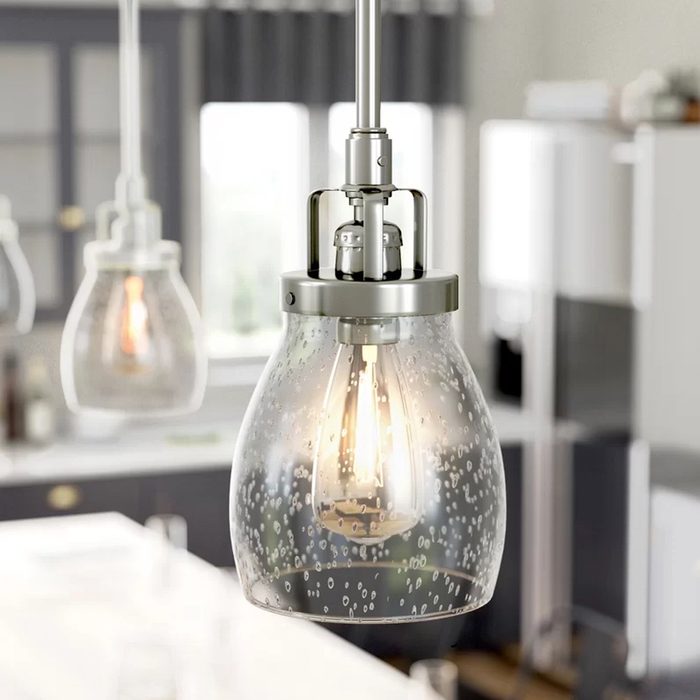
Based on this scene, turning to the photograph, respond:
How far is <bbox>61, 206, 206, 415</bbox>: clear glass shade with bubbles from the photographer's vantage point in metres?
1.74

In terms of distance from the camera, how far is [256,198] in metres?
4.93

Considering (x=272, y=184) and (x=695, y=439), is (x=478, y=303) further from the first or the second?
(x=695, y=439)

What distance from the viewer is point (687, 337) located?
12.6ft

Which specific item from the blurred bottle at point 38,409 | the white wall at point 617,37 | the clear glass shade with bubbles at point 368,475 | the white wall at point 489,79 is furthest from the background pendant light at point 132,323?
the white wall at point 489,79

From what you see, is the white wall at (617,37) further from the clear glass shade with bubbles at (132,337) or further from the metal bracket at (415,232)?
the metal bracket at (415,232)

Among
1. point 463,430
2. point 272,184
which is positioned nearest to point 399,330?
point 463,430

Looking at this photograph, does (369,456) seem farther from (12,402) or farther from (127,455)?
(12,402)

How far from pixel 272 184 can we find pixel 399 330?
13.8 ft

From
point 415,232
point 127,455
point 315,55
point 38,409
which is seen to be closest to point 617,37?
point 315,55

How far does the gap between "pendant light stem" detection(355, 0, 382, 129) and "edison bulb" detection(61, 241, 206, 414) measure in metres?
1.01

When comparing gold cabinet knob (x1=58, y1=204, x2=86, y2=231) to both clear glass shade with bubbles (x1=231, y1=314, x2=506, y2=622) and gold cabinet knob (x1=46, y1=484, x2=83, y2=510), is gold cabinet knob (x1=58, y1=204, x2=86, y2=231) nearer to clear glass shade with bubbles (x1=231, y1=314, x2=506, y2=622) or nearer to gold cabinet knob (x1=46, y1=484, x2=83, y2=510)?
gold cabinet knob (x1=46, y1=484, x2=83, y2=510)

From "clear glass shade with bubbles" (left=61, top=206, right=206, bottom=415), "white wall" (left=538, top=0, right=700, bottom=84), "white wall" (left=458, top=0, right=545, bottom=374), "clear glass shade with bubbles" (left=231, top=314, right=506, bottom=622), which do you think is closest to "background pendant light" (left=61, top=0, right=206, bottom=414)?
"clear glass shade with bubbles" (left=61, top=206, right=206, bottom=415)

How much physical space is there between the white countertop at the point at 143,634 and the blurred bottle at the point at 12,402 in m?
1.04

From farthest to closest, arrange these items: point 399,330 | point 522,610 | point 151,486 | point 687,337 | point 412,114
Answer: point 412,114, point 522,610, point 151,486, point 687,337, point 399,330
